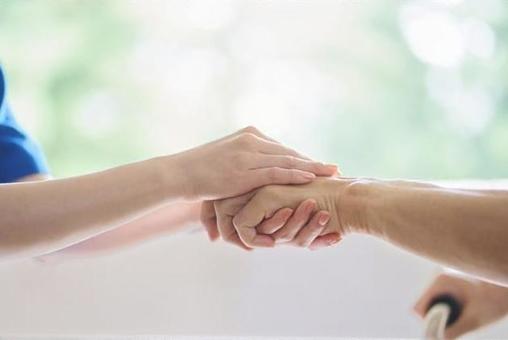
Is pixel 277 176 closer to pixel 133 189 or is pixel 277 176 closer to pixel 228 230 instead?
pixel 228 230

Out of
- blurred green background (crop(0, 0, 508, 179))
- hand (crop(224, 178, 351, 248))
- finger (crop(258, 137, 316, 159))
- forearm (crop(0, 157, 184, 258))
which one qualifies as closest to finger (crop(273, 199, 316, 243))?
hand (crop(224, 178, 351, 248))

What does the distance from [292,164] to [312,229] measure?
12 centimetres

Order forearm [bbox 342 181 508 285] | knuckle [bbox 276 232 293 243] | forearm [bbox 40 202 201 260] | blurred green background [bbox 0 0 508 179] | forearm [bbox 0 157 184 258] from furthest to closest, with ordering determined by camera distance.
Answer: blurred green background [bbox 0 0 508 179] < forearm [bbox 40 202 201 260] < knuckle [bbox 276 232 293 243] < forearm [bbox 0 157 184 258] < forearm [bbox 342 181 508 285]

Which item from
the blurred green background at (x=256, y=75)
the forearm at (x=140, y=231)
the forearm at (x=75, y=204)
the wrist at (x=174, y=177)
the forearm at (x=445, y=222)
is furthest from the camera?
the blurred green background at (x=256, y=75)

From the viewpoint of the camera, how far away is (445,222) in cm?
110

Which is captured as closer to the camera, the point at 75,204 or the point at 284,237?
the point at 75,204

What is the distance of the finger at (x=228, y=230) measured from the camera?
1515 millimetres

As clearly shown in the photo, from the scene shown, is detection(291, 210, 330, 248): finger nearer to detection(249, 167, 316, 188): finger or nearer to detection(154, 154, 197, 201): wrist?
detection(249, 167, 316, 188): finger

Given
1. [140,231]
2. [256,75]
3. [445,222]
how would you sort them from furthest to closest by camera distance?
[256,75] < [140,231] < [445,222]

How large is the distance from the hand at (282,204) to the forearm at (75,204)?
0.16 m

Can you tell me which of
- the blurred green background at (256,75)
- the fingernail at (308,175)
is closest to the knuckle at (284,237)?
the fingernail at (308,175)

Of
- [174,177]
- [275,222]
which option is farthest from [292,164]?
[174,177]

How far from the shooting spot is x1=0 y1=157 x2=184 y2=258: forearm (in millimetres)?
1271

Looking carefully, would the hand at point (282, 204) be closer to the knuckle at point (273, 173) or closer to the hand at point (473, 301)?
the knuckle at point (273, 173)
